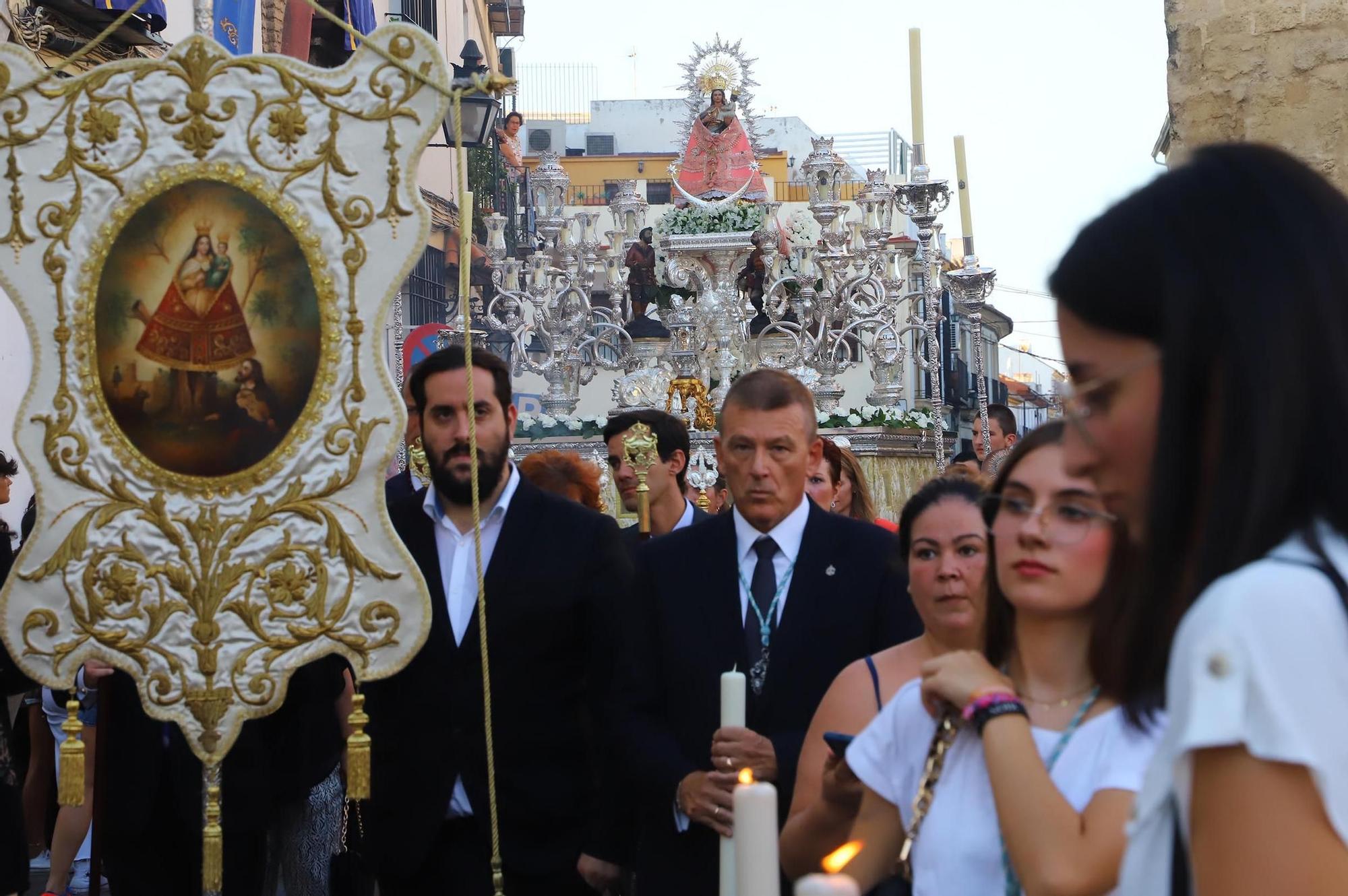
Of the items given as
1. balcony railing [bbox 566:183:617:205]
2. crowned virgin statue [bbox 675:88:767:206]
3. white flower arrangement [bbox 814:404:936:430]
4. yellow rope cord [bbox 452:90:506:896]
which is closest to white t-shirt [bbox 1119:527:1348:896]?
yellow rope cord [bbox 452:90:506:896]

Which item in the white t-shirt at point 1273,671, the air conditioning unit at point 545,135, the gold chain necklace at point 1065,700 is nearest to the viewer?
the white t-shirt at point 1273,671

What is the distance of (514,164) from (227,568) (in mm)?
31905

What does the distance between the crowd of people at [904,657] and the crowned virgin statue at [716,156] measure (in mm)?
14127

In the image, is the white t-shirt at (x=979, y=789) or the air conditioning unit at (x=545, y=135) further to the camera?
the air conditioning unit at (x=545, y=135)

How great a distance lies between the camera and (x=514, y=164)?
35.6 metres

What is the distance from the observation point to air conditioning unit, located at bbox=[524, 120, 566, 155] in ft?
155

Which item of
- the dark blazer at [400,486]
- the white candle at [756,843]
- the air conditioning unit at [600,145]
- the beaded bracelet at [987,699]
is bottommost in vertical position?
the white candle at [756,843]

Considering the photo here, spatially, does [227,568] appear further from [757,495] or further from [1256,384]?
[1256,384]

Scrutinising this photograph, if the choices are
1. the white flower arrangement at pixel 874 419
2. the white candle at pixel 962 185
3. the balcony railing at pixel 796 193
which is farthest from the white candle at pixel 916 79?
the balcony railing at pixel 796 193

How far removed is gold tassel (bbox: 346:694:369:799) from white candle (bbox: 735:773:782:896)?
2.77 meters

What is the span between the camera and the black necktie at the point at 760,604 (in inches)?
155

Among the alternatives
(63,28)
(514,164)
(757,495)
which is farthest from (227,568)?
(514,164)

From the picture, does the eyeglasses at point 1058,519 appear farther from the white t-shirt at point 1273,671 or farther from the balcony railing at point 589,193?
the balcony railing at point 589,193

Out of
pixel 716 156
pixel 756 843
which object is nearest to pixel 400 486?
pixel 756 843
